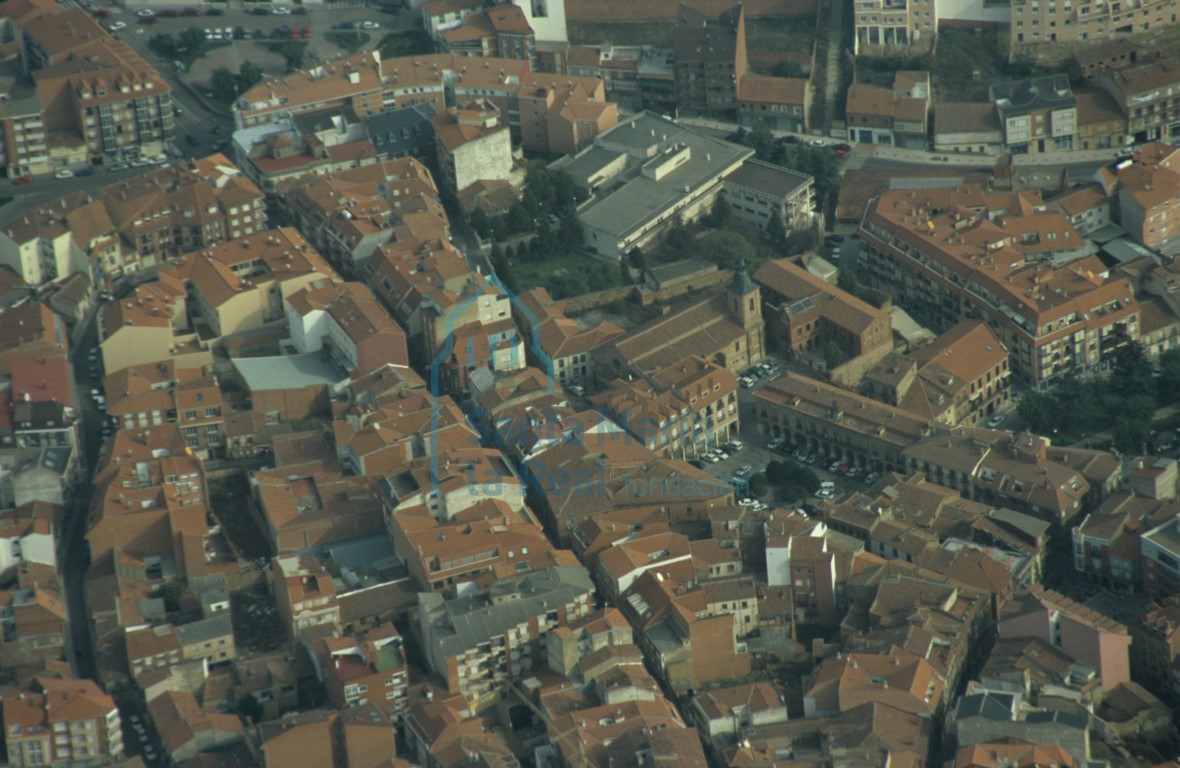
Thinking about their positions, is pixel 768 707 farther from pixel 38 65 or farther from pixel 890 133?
pixel 38 65

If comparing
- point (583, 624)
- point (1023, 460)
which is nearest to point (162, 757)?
point (583, 624)

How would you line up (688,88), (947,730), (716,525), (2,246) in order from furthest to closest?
1. (688,88)
2. (2,246)
3. (716,525)
4. (947,730)

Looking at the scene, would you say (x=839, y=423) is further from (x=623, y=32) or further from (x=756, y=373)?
(x=623, y=32)

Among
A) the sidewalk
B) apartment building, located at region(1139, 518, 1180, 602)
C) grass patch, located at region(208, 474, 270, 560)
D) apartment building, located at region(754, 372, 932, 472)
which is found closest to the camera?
apartment building, located at region(1139, 518, 1180, 602)

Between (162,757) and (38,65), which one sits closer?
(162,757)

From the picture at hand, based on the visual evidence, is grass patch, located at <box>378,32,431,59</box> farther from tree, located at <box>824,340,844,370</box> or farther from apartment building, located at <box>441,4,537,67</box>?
tree, located at <box>824,340,844,370</box>

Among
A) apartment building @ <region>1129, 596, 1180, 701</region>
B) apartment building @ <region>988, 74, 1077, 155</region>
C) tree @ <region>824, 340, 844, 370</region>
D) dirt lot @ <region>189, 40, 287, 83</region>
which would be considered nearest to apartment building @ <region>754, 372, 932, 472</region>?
tree @ <region>824, 340, 844, 370</region>
